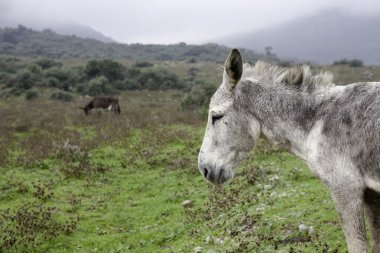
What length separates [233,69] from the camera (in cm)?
471

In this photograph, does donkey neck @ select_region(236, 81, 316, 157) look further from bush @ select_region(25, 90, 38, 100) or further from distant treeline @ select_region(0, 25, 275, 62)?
distant treeline @ select_region(0, 25, 275, 62)

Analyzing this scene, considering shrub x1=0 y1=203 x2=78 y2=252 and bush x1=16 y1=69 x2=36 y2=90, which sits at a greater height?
bush x1=16 y1=69 x2=36 y2=90

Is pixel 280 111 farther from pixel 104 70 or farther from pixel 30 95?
pixel 104 70

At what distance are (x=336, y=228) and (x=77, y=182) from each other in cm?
919

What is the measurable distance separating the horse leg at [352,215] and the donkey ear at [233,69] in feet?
5.37

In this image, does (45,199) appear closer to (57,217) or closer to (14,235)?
(57,217)

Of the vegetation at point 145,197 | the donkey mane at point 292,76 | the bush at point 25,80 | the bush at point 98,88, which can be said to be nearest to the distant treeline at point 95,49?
the bush at point 98,88

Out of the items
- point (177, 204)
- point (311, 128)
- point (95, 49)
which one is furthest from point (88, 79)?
point (95, 49)

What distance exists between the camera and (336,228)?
7.18m

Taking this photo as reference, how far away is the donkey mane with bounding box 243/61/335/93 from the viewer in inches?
185

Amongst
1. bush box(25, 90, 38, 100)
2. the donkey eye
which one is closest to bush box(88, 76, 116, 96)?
bush box(25, 90, 38, 100)

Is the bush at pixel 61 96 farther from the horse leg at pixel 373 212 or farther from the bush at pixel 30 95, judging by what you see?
the horse leg at pixel 373 212

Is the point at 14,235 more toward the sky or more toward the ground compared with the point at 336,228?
more toward the ground

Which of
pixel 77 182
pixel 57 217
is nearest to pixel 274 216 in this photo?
pixel 57 217
